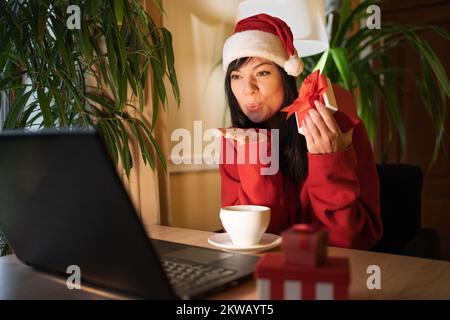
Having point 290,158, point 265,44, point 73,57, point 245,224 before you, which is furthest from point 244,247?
point 73,57

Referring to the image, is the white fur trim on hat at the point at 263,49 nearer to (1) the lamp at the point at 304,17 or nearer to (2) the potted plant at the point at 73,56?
(2) the potted plant at the point at 73,56

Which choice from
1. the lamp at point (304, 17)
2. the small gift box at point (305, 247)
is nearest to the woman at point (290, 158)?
the lamp at point (304, 17)

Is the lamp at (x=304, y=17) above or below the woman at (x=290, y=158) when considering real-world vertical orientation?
above

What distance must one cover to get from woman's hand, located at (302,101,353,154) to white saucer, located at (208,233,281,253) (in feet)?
0.72

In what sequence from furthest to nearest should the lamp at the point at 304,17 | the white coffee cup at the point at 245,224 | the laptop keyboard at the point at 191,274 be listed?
the lamp at the point at 304,17 → the white coffee cup at the point at 245,224 → the laptop keyboard at the point at 191,274

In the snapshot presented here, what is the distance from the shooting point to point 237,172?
1.20 meters

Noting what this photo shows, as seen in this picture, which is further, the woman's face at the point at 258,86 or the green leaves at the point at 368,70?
the green leaves at the point at 368,70

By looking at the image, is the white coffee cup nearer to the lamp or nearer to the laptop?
the laptop

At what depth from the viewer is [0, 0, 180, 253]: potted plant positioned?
104cm

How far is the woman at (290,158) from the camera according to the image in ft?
3.11

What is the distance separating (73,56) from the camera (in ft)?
3.84

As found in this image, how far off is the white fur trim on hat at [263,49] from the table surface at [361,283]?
1.67 feet
